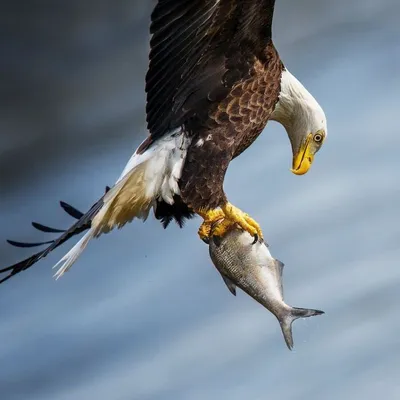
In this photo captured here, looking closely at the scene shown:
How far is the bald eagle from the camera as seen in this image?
262 inches

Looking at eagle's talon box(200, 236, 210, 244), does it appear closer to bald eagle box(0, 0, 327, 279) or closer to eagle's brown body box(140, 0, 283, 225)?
bald eagle box(0, 0, 327, 279)

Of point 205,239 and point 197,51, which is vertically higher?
point 197,51

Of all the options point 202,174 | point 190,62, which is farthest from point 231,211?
point 190,62

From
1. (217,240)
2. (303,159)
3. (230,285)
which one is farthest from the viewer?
(303,159)

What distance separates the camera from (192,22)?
21.5 feet

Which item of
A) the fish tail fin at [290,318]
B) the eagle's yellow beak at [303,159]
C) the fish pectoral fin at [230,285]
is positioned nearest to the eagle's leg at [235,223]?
the fish pectoral fin at [230,285]

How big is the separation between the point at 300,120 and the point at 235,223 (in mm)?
763

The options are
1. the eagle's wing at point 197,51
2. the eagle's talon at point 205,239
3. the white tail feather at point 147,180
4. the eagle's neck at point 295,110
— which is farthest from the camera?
the eagle's neck at point 295,110

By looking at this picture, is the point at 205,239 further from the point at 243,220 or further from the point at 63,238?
the point at 63,238

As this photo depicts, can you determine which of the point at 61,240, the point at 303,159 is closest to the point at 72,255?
the point at 61,240

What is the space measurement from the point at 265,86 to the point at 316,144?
0.51m

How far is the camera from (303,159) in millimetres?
7230

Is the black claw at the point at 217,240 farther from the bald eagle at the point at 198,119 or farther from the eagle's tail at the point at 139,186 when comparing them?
the eagle's tail at the point at 139,186

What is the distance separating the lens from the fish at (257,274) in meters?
6.24
